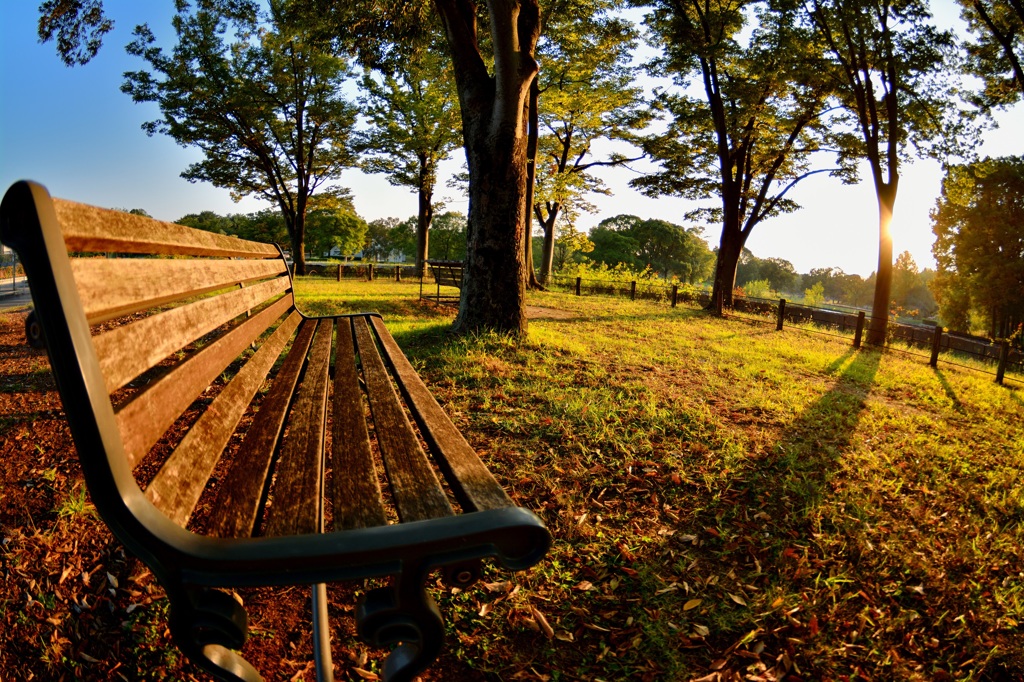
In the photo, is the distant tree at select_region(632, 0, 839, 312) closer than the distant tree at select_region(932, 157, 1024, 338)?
Yes

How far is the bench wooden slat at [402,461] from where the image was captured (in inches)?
48.5

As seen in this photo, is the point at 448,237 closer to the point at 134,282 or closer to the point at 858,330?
the point at 858,330

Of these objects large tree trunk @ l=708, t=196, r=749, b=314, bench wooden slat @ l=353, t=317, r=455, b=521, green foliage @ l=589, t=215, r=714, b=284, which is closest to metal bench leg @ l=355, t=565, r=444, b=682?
bench wooden slat @ l=353, t=317, r=455, b=521

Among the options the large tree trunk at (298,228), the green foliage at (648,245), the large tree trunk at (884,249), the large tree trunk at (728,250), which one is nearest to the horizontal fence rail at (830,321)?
the large tree trunk at (728,250)

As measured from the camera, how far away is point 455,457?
1.55 meters

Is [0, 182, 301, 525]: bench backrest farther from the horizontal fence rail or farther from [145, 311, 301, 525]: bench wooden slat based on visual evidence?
the horizontal fence rail

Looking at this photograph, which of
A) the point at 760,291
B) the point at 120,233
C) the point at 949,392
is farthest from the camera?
the point at 760,291

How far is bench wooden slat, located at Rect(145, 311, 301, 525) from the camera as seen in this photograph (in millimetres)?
1087

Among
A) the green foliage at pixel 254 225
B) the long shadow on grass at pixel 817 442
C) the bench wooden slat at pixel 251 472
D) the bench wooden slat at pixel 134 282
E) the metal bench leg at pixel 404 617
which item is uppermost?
the green foliage at pixel 254 225

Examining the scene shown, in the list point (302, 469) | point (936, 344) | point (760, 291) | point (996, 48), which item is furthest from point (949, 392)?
point (760, 291)

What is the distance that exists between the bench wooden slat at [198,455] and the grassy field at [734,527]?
3.77 ft

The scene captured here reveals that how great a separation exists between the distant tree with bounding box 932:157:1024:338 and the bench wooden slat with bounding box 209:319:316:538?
119 feet

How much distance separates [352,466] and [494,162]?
5.03m

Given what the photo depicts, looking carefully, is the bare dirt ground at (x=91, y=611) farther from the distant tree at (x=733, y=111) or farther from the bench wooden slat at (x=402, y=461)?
the distant tree at (x=733, y=111)
